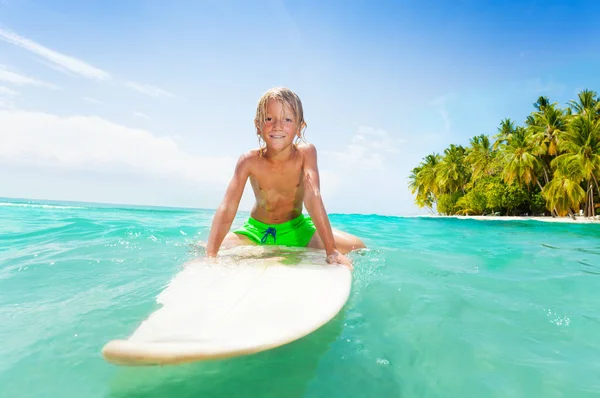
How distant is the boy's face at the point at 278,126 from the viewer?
241 cm

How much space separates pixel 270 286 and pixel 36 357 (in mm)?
943

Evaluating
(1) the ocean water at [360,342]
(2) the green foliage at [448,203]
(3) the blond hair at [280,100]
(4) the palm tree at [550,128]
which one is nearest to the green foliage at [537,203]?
(4) the palm tree at [550,128]

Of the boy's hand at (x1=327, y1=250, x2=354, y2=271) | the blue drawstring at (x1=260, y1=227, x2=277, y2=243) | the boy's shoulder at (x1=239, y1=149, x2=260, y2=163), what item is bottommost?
the boy's hand at (x1=327, y1=250, x2=354, y2=271)

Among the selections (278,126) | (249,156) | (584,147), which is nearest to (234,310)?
(278,126)

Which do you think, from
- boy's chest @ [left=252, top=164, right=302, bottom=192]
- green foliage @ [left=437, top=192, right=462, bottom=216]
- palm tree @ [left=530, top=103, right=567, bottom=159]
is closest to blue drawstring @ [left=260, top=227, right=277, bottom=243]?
boy's chest @ [left=252, top=164, right=302, bottom=192]

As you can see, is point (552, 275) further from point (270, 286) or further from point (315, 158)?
point (270, 286)

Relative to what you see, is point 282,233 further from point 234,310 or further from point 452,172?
point 452,172

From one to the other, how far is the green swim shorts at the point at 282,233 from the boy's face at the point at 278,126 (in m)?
0.89

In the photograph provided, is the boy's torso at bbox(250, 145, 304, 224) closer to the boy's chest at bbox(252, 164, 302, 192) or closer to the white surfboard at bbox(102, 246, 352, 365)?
the boy's chest at bbox(252, 164, 302, 192)

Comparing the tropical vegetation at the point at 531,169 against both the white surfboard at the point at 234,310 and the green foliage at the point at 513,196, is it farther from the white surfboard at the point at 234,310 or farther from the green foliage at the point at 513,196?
the white surfboard at the point at 234,310

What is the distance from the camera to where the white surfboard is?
3.01 feet

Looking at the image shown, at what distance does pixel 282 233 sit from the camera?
308cm

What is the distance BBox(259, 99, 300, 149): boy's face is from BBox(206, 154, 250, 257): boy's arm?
339 mm

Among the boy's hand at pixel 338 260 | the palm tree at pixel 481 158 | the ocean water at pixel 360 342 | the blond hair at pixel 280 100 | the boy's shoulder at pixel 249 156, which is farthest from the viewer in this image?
the palm tree at pixel 481 158
